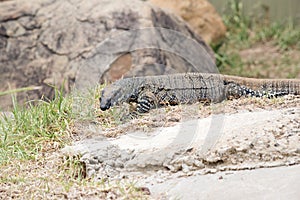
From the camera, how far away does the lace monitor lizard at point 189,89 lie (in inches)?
240

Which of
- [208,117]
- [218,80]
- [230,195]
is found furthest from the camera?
[218,80]

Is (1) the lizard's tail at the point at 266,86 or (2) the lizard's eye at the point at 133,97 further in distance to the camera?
(2) the lizard's eye at the point at 133,97

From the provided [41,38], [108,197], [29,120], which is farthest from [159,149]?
[41,38]

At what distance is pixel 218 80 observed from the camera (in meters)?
6.34

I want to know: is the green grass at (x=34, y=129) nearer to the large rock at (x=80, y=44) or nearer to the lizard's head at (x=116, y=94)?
the lizard's head at (x=116, y=94)

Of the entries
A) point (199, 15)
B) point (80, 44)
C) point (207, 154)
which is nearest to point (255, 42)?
point (199, 15)

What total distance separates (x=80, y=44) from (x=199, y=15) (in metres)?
3.35

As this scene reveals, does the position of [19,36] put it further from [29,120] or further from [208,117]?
[208,117]

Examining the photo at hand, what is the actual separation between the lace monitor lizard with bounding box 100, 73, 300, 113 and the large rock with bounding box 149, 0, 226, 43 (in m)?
5.24

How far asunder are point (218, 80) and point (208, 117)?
37.1 inches

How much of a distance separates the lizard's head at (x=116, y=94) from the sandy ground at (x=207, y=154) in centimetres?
44

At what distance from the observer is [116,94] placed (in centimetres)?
606

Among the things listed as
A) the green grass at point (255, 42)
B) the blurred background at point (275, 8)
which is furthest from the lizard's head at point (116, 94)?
the blurred background at point (275, 8)

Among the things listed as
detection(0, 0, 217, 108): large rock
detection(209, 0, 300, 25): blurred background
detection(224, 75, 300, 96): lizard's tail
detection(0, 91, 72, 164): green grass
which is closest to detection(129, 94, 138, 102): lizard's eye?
detection(0, 91, 72, 164): green grass
